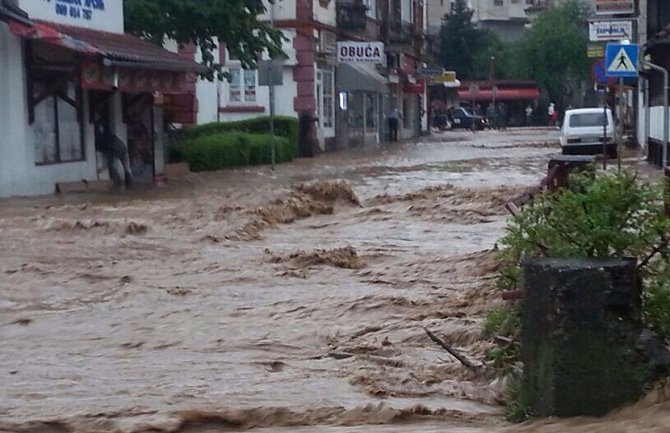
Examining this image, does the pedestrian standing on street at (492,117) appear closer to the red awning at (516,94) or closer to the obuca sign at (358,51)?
the red awning at (516,94)

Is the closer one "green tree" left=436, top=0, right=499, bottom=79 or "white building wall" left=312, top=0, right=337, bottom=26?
"white building wall" left=312, top=0, right=337, bottom=26

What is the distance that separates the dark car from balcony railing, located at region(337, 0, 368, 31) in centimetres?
2805

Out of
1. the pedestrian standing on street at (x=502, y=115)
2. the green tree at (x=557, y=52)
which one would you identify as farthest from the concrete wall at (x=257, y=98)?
the green tree at (x=557, y=52)

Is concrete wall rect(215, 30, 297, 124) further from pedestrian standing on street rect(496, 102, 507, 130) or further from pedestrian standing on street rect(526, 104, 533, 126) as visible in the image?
pedestrian standing on street rect(526, 104, 533, 126)

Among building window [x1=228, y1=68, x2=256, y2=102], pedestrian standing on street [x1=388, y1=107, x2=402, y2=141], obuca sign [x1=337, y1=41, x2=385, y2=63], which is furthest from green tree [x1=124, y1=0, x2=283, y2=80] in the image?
pedestrian standing on street [x1=388, y1=107, x2=402, y2=141]

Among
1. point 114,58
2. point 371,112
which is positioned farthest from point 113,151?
point 371,112

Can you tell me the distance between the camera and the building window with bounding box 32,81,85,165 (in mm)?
24222

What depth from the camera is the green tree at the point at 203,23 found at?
1207 inches

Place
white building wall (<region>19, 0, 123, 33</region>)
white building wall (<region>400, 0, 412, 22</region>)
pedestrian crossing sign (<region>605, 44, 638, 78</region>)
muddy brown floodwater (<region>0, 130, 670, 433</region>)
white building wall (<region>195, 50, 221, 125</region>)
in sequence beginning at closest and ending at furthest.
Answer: muddy brown floodwater (<region>0, 130, 670, 433</region>) → pedestrian crossing sign (<region>605, 44, 638, 78</region>) → white building wall (<region>19, 0, 123, 33</region>) → white building wall (<region>195, 50, 221, 125</region>) → white building wall (<region>400, 0, 412, 22</region>)

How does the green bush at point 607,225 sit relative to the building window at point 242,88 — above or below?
below

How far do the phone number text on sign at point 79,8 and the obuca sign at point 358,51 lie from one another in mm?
20893

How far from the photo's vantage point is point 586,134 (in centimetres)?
3756

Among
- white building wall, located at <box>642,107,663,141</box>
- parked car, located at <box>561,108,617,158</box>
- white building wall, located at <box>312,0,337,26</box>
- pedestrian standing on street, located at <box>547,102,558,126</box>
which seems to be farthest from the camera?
pedestrian standing on street, located at <box>547,102,558,126</box>

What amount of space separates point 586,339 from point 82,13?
2129 centimetres
